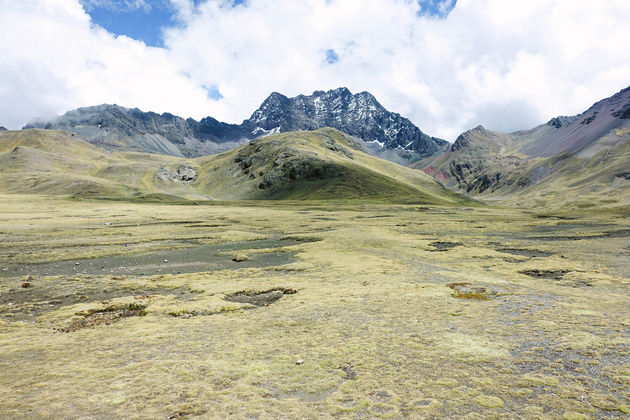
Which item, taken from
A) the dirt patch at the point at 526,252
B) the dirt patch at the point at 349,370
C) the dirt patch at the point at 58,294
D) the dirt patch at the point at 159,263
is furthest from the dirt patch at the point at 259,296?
the dirt patch at the point at 526,252

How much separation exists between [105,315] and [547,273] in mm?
37505

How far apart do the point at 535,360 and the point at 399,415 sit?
683 cm

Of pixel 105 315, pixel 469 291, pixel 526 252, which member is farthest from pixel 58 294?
pixel 526 252

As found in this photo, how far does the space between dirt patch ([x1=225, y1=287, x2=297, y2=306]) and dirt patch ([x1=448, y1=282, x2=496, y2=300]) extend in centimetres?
1184

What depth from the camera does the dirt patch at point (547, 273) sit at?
103ft

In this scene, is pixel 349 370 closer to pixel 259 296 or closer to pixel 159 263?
pixel 259 296

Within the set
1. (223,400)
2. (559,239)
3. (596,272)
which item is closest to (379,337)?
(223,400)

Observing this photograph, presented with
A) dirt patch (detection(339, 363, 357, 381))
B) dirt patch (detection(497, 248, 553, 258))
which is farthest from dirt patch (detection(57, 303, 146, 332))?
dirt patch (detection(497, 248, 553, 258))

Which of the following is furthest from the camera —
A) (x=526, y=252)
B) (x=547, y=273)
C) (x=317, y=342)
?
(x=526, y=252)

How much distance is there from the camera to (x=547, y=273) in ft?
108

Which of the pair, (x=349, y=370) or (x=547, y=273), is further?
(x=547, y=273)

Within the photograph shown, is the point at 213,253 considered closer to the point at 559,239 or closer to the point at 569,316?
the point at 569,316

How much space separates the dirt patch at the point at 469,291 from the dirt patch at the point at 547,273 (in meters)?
10.7

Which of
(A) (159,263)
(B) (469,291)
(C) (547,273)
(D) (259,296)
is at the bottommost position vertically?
(A) (159,263)
